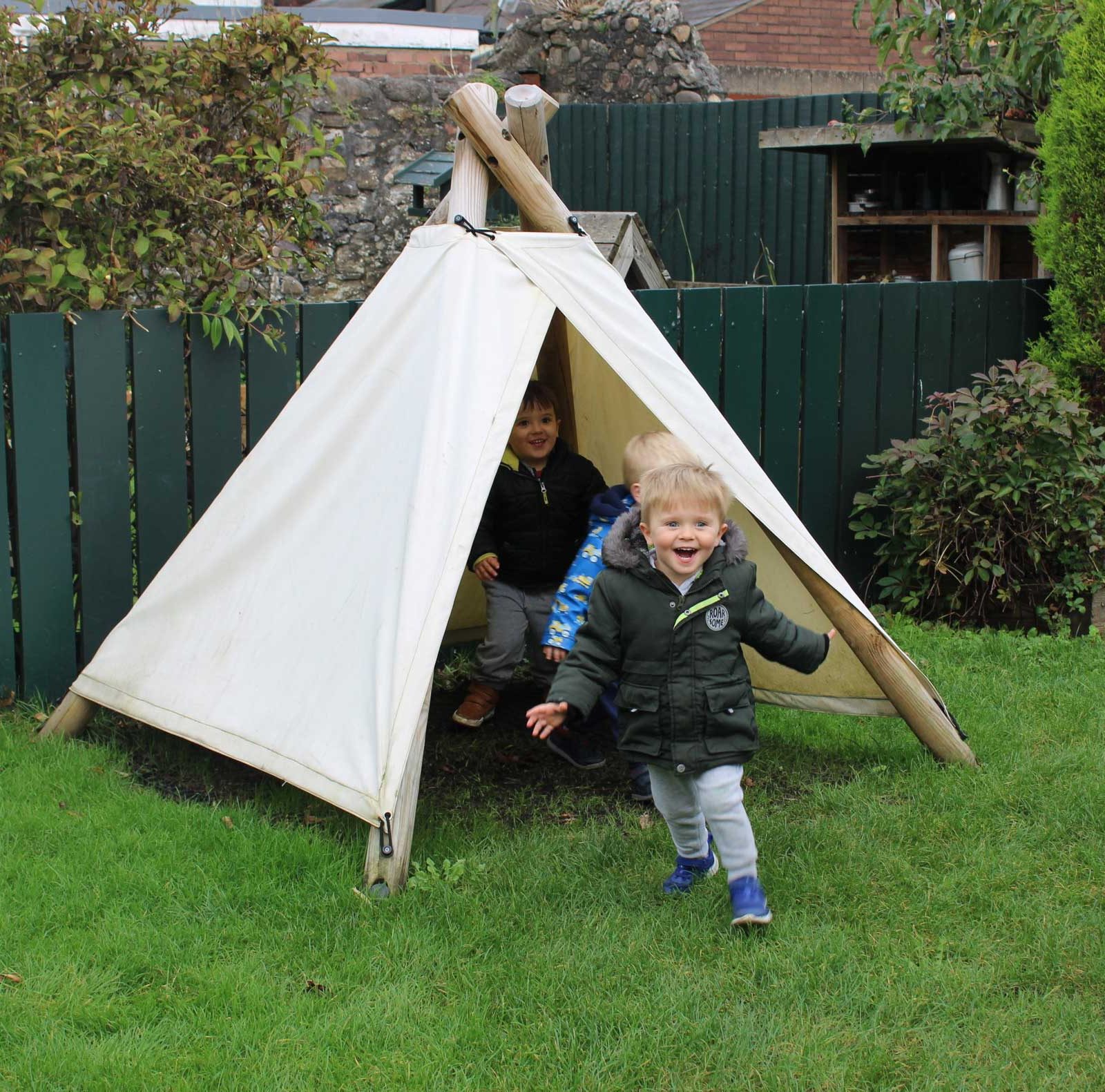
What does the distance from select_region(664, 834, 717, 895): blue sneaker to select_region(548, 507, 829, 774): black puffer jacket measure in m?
0.36

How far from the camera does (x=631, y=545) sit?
11.5ft

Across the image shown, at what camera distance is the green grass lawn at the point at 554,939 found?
2.80m

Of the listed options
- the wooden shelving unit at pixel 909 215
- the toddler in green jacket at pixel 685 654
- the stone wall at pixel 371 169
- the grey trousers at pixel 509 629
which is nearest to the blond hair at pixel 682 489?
the toddler in green jacket at pixel 685 654

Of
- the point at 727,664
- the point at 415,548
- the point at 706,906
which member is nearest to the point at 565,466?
the point at 415,548

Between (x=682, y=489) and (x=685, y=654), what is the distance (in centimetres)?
43

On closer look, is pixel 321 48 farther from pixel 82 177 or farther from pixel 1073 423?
pixel 1073 423

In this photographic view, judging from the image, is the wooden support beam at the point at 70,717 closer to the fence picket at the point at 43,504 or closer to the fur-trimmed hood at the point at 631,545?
the fence picket at the point at 43,504

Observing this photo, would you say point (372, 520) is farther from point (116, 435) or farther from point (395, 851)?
point (116, 435)


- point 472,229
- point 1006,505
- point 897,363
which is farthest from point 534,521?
point 897,363

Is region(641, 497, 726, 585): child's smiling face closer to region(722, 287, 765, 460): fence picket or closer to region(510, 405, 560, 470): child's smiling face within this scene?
region(510, 405, 560, 470): child's smiling face

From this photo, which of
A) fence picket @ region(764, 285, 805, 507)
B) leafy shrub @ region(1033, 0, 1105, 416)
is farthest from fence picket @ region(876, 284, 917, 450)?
leafy shrub @ region(1033, 0, 1105, 416)

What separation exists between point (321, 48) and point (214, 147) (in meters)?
0.60

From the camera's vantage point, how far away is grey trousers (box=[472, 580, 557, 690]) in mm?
4770

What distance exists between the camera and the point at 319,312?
17.6ft
